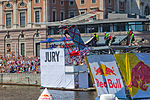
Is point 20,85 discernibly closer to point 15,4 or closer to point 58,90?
point 58,90

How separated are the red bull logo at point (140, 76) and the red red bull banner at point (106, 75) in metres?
1.01

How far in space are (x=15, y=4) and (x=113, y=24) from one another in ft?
70.4

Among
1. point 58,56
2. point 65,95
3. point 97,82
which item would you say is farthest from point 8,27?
point 97,82

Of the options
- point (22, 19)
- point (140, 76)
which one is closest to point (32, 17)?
point (22, 19)

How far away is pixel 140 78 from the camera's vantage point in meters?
24.1

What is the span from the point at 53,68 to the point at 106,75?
73.9ft

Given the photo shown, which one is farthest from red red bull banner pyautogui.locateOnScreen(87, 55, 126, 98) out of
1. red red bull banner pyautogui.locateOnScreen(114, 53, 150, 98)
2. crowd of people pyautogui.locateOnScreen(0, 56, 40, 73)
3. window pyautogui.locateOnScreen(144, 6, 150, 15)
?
window pyautogui.locateOnScreen(144, 6, 150, 15)

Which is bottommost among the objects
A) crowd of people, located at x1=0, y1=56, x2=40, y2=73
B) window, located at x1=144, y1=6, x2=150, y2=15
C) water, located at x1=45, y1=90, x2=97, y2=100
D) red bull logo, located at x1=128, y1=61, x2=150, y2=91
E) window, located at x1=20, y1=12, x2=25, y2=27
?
water, located at x1=45, y1=90, x2=97, y2=100

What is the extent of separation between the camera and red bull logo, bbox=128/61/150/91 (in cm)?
2388

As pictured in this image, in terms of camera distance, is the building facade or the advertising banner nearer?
the advertising banner

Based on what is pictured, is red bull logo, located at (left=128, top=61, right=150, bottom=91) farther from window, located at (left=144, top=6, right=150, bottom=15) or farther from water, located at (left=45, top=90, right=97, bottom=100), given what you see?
window, located at (left=144, top=6, right=150, bottom=15)

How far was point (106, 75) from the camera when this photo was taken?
82.6 feet

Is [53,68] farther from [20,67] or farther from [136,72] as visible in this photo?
[136,72]

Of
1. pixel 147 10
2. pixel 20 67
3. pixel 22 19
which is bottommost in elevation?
pixel 20 67
